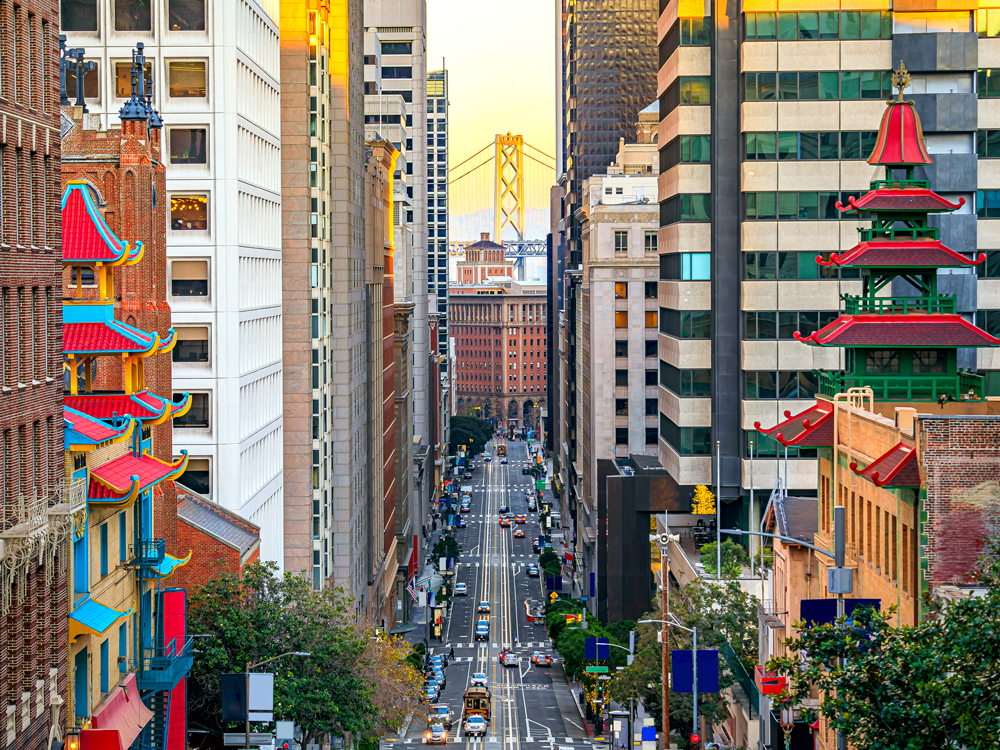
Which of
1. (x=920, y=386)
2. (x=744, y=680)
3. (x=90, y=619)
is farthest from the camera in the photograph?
(x=744, y=680)

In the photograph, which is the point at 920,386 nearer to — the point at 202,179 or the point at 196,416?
the point at 196,416

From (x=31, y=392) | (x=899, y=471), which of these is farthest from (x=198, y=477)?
(x=899, y=471)

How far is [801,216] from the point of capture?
284 feet

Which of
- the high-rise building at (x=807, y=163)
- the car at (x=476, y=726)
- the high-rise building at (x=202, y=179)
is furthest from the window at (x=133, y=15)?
the car at (x=476, y=726)

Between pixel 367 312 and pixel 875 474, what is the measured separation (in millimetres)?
85032

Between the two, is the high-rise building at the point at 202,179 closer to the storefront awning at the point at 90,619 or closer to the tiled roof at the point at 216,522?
the tiled roof at the point at 216,522

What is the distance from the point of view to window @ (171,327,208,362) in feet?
227

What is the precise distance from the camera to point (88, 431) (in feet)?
145

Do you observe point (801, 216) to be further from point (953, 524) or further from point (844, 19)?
point (953, 524)

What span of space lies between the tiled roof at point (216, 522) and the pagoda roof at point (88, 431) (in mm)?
13471

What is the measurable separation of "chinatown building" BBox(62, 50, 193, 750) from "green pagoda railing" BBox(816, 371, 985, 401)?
83.9 ft

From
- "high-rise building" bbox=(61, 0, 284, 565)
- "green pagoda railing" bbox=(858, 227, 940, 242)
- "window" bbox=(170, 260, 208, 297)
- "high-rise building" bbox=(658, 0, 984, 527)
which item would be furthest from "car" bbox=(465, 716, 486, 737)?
"green pagoda railing" bbox=(858, 227, 940, 242)

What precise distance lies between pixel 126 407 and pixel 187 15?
A: 984 inches

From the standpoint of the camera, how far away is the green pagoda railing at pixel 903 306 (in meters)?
48.9
